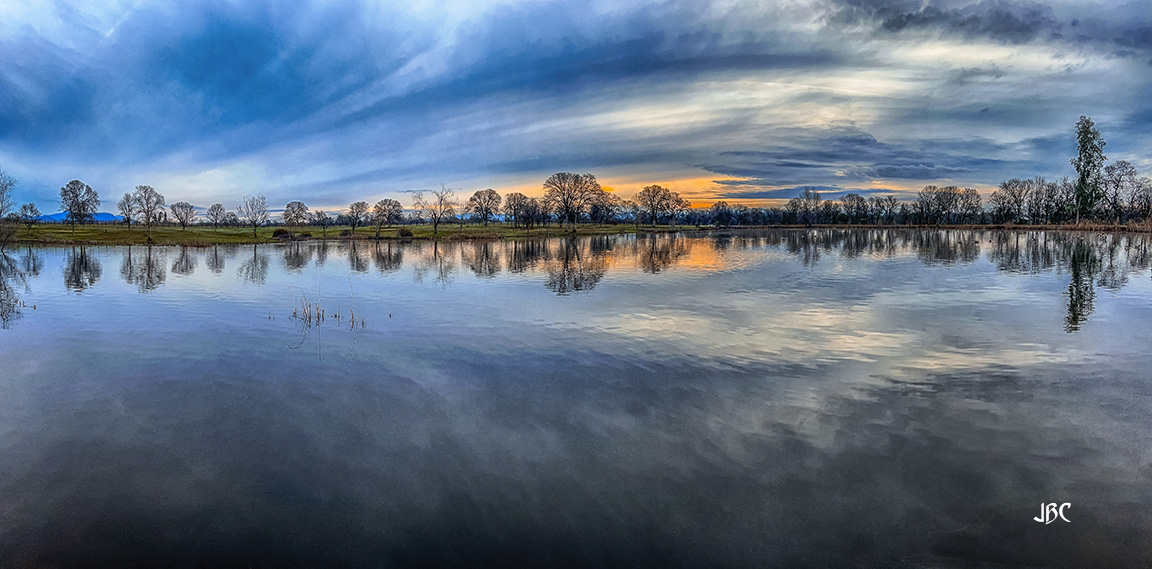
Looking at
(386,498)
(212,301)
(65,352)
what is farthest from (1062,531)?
(212,301)

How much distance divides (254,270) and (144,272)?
24.7 feet

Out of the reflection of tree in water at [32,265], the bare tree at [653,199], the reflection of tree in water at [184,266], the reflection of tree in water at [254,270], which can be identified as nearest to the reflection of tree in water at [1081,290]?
the reflection of tree in water at [254,270]

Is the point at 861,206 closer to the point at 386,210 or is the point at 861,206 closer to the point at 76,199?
the point at 386,210

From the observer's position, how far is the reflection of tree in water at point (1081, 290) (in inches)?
773

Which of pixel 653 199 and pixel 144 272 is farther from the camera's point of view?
pixel 653 199

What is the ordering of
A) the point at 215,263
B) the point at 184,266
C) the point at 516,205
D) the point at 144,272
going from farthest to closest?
the point at 516,205 < the point at 215,263 < the point at 184,266 < the point at 144,272

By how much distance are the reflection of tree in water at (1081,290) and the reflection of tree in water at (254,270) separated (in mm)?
41048

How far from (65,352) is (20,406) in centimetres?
607

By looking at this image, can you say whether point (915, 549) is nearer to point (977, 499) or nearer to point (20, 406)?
point (977, 499)

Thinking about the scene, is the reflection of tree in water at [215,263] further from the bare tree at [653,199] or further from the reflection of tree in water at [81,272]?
the bare tree at [653,199]

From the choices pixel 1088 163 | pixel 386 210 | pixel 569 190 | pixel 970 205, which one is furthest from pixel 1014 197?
pixel 386 210

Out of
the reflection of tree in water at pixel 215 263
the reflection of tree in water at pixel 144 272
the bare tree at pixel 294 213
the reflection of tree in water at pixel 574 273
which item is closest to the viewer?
the reflection of tree in water at pixel 574 273

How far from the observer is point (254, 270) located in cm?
4350
